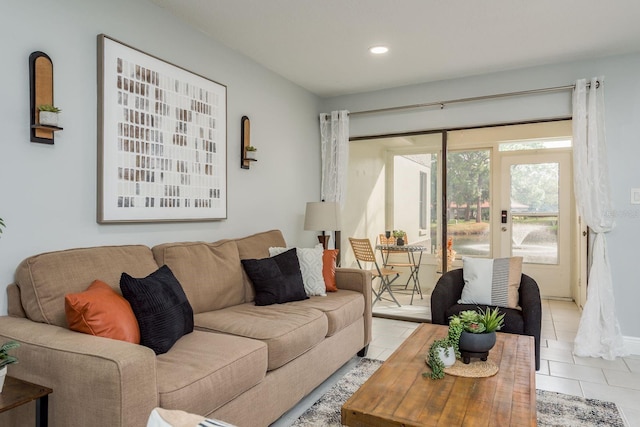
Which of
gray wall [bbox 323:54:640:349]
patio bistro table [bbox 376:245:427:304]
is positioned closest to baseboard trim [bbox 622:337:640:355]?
Result: gray wall [bbox 323:54:640:349]

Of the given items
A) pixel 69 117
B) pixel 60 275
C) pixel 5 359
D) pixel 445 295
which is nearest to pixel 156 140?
pixel 69 117

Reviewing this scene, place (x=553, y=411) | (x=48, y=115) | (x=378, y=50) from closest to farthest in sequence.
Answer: (x=48, y=115) → (x=553, y=411) → (x=378, y=50)

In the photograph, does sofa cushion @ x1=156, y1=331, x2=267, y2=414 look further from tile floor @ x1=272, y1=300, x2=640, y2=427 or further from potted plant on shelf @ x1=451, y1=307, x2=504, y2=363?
potted plant on shelf @ x1=451, y1=307, x2=504, y2=363

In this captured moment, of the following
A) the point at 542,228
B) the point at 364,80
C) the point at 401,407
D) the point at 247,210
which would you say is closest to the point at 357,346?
the point at 247,210

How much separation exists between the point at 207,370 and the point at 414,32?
112 inches

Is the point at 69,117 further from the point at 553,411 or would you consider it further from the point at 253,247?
the point at 553,411

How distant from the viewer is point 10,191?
2084 millimetres

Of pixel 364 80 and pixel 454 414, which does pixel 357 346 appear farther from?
pixel 364 80

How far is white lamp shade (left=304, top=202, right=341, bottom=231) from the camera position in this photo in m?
4.24

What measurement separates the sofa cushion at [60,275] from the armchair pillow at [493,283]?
254 cm

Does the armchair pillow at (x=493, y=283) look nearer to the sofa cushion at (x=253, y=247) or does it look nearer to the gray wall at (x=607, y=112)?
the gray wall at (x=607, y=112)

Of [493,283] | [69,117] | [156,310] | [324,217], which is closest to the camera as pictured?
[156,310]

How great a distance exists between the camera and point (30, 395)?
4.94 ft

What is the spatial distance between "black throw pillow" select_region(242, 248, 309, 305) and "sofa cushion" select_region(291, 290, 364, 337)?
0.31 ft
